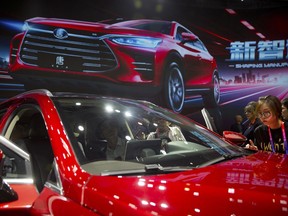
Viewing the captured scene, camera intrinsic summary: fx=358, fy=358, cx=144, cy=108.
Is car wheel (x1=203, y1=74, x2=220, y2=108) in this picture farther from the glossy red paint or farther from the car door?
the glossy red paint

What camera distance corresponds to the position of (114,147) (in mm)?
2775

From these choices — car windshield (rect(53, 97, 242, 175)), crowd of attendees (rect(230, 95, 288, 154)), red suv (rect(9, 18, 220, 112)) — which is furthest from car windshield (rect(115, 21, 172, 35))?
car windshield (rect(53, 97, 242, 175))

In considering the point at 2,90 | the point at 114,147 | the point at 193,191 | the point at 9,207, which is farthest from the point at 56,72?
the point at 193,191

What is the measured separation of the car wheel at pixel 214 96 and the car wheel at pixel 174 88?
0.71 metres

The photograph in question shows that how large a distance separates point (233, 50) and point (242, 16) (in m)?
0.94

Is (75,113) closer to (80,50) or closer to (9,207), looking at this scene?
(9,207)

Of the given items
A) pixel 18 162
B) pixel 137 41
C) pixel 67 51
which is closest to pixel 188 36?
pixel 137 41

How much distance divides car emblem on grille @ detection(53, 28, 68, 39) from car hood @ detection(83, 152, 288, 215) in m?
6.54

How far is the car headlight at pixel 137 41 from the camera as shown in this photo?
25.0 feet

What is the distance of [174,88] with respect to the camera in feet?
27.1

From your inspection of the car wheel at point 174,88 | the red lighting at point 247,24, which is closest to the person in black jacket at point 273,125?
the car wheel at point 174,88

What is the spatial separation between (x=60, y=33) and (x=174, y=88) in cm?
281

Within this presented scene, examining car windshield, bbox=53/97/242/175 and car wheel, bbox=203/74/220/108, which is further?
car wheel, bbox=203/74/220/108

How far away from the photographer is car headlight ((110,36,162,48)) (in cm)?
763
